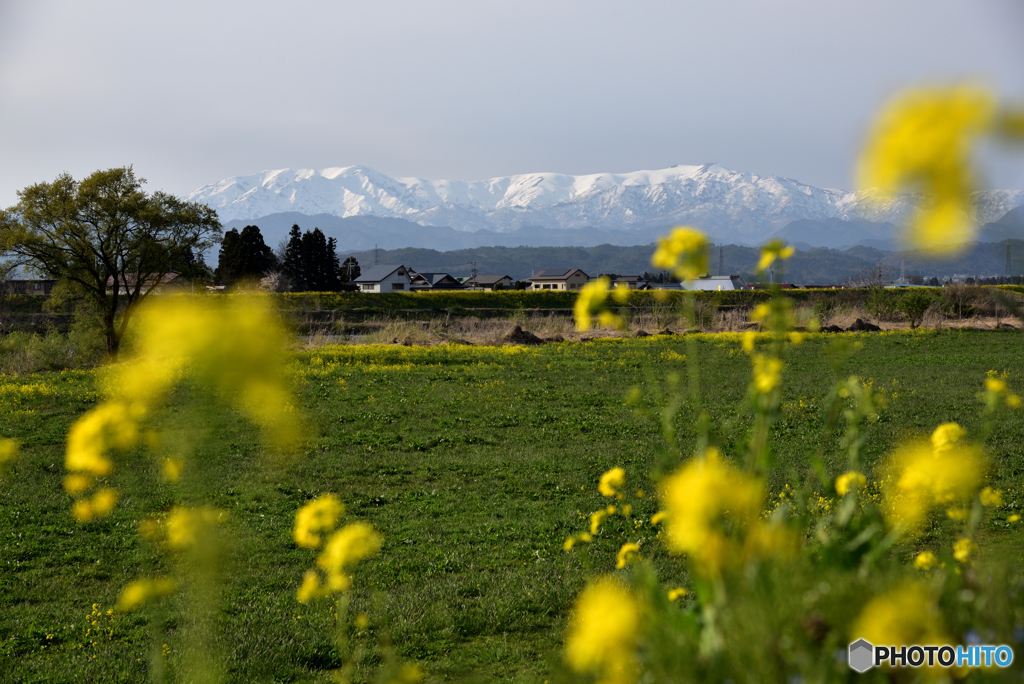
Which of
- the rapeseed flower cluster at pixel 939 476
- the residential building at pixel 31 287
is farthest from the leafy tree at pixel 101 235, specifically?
the rapeseed flower cluster at pixel 939 476

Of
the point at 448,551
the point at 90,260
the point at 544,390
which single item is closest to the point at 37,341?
the point at 90,260

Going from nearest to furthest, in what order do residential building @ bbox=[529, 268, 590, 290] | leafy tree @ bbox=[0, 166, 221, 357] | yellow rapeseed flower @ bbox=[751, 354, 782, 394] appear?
yellow rapeseed flower @ bbox=[751, 354, 782, 394] → leafy tree @ bbox=[0, 166, 221, 357] → residential building @ bbox=[529, 268, 590, 290]

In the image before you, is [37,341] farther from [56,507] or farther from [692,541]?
[692,541]

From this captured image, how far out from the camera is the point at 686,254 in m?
1.12

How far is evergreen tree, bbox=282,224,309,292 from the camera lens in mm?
50625

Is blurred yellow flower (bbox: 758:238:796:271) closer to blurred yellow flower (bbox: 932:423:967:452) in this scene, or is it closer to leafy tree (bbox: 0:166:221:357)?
blurred yellow flower (bbox: 932:423:967:452)

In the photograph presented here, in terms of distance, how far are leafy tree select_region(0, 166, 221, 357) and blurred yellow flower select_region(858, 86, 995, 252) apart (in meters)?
25.6

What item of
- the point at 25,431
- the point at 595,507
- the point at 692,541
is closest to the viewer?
the point at 692,541

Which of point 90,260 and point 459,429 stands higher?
point 90,260

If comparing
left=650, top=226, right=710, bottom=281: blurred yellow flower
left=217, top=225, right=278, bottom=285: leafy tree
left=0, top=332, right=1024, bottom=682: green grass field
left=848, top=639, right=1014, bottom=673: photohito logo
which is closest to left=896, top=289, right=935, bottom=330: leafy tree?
left=0, top=332, right=1024, bottom=682: green grass field

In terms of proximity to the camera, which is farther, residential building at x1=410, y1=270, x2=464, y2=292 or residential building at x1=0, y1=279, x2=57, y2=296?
residential building at x1=410, y1=270, x2=464, y2=292

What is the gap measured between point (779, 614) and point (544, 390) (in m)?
12.9

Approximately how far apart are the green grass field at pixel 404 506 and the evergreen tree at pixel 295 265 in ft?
121

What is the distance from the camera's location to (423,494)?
715 centimetres
